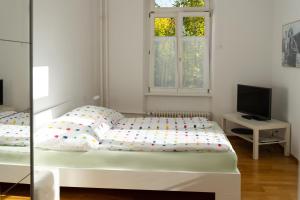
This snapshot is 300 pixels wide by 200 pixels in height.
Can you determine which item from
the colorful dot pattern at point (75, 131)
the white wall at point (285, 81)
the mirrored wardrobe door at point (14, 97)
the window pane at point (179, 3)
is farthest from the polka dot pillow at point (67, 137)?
the window pane at point (179, 3)

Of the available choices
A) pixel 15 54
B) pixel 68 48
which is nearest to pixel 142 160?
pixel 15 54

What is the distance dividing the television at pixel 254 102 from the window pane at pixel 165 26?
136 cm

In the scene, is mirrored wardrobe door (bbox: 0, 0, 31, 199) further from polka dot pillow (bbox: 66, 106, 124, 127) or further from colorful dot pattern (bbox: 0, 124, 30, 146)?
polka dot pillow (bbox: 66, 106, 124, 127)

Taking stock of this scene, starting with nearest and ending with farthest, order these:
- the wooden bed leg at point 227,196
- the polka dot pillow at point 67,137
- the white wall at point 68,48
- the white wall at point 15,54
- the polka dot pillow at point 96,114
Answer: the white wall at point 15,54 → the wooden bed leg at point 227,196 → the polka dot pillow at point 67,137 → the white wall at point 68,48 → the polka dot pillow at point 96,114

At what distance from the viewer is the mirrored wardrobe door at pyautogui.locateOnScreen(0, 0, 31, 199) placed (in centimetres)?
199

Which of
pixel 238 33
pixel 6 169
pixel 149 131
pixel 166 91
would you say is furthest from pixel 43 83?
pixel 238 33

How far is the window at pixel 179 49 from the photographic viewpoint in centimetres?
570

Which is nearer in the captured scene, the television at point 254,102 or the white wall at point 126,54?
the television at point 254,102

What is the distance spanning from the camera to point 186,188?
10.2ft

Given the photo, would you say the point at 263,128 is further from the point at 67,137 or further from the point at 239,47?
the point at 67,137

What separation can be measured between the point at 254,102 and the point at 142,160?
8.16 ft

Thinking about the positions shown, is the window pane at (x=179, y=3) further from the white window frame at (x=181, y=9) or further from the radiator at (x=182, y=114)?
the radiator at (x=182, y=114)

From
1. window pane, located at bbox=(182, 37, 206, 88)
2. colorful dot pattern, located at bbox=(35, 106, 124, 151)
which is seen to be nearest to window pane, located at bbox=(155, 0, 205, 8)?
window pane, located at bbox=(182, 37, 206, 88)

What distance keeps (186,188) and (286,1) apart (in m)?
3.08
